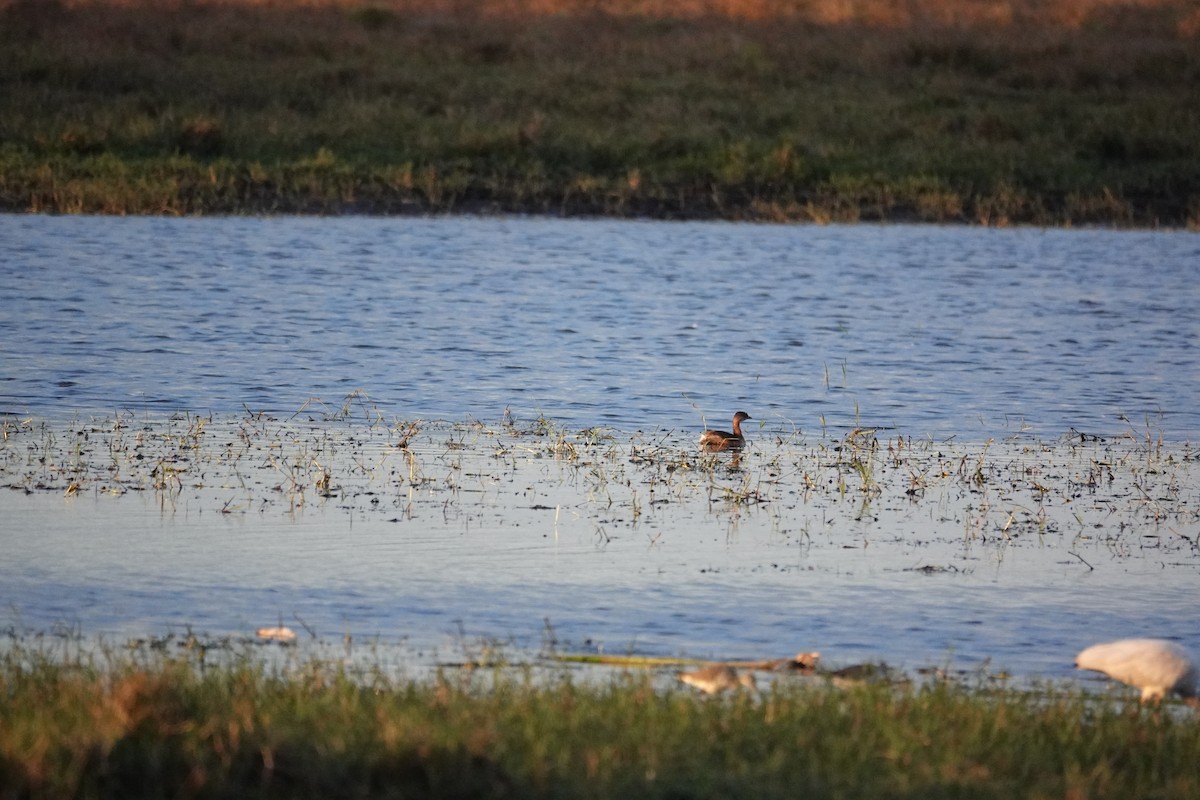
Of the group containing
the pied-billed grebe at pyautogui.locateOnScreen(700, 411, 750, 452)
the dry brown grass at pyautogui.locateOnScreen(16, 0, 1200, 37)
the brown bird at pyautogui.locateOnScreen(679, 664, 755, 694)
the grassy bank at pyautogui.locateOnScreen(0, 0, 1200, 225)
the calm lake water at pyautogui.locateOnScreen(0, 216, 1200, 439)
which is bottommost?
the brown bird at pyautogui.locateOnScreen(679, 664, 755, 694)

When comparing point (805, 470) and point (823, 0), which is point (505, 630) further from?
point (823, 0)

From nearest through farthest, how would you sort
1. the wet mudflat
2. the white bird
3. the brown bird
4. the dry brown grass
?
1. the brown bird
2. the white bird
3. the wet mudflat
4. the dry brown grass

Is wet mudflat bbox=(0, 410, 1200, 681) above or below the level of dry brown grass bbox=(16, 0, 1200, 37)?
below

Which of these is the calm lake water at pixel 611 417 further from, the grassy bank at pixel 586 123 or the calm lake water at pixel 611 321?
the grassy bank at pixel 586 123

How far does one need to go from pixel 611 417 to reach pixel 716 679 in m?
7.17

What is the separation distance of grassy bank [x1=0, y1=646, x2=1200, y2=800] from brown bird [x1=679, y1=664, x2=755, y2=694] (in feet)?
0.33

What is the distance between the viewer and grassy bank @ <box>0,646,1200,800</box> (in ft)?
15.9

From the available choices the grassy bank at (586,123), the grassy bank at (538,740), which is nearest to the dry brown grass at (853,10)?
the grassy bank at (586,123)

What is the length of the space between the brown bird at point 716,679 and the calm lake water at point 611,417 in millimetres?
762

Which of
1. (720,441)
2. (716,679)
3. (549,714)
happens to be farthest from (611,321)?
(549,714)

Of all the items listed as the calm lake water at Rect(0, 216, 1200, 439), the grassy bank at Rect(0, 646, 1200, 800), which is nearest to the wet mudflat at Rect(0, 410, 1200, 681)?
the grassy bank at Rect(0, 646, 1200, 800)

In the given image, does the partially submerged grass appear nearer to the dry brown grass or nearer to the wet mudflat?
the wet mudflat

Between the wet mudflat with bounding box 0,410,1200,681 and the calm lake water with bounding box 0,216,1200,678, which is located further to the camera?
the calm lake water with bounding box 0,216,1200,678

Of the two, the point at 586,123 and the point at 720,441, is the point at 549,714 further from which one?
the point at 586,123
